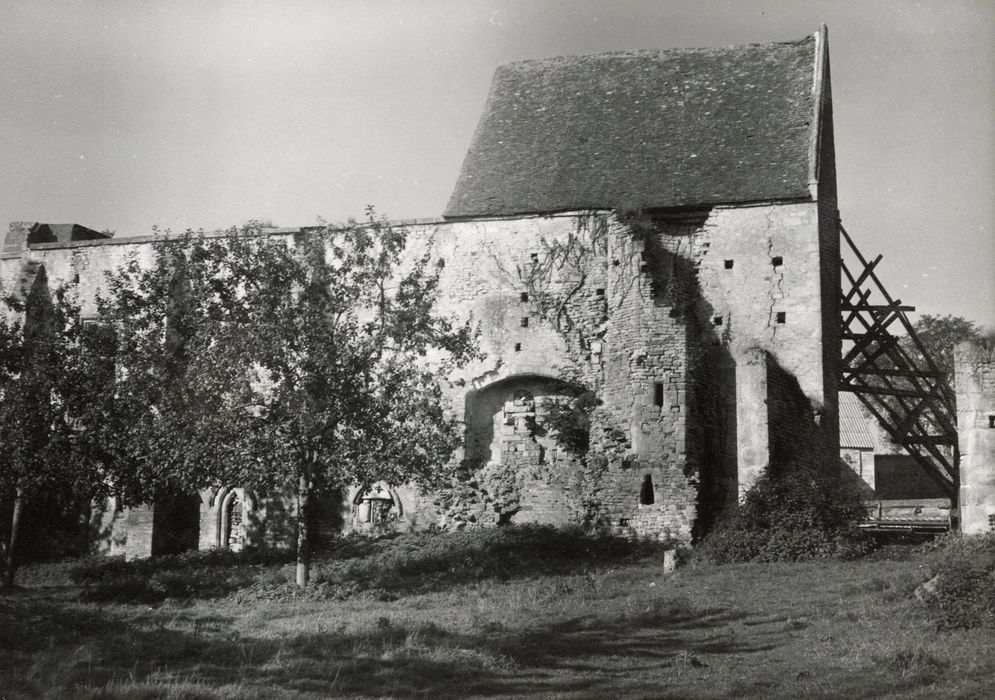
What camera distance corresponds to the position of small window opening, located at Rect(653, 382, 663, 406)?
20845 mm

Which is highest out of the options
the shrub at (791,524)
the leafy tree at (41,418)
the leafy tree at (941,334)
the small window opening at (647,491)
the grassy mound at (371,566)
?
the leafy tree at (941,334)

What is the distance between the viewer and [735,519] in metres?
19.4

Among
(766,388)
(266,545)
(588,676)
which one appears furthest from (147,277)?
(588,676)

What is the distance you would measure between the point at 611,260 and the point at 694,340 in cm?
240

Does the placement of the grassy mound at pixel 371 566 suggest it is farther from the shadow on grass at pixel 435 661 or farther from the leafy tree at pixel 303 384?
the shadow on grass at pixel 435 661

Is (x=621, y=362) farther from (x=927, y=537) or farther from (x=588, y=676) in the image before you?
(x=588, y=676)

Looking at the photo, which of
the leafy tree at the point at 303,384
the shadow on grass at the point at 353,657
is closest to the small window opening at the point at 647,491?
the leafy tree at the point at 303,384

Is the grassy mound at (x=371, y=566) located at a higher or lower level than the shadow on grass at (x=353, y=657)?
higher

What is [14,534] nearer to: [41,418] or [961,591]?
[41,418]

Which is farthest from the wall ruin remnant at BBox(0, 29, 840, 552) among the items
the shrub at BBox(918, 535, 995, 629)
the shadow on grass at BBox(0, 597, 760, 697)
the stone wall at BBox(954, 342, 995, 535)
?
the shadow on grass at BBox(0, 597, 760, 697)

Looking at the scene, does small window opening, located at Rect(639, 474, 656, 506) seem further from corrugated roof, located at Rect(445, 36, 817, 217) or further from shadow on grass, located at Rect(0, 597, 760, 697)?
shadow on grass, located at Rect(0, 597, 760, 697)

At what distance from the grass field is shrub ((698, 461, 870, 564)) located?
674mm

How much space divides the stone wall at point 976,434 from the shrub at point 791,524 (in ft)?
5.80

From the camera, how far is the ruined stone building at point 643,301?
21.0 metres
